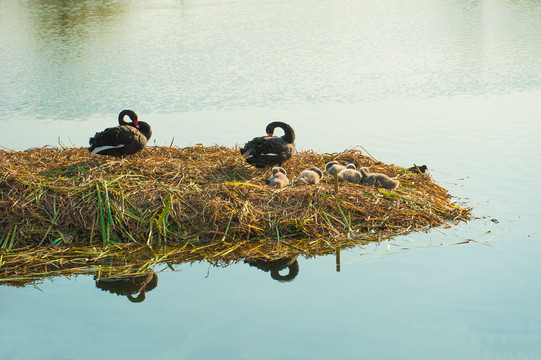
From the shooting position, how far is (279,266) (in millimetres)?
4863

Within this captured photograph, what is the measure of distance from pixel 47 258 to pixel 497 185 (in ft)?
15.5

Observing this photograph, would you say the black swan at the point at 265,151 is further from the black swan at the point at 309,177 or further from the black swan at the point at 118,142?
the black swan at the point at 118,142

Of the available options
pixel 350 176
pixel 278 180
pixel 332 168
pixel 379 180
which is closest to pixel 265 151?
pixel 278 180

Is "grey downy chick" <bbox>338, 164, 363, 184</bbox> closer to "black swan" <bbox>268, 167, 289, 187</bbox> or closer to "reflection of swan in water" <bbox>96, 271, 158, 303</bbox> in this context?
"black swan" <bbox>268, 167, 289, 187</bbox>

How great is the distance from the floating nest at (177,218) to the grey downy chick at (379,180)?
0.12 m

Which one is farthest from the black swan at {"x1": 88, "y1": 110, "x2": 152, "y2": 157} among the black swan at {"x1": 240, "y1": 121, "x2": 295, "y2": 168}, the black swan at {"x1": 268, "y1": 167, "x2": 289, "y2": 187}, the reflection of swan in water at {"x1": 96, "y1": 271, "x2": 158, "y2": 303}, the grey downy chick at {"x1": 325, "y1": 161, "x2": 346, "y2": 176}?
the reflection of swan in water at {"x1": 96, "y1": 271, "x2": 158, "y2": 303}

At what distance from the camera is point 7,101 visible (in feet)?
41.7

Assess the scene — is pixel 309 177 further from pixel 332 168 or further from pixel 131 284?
pixel 131 284

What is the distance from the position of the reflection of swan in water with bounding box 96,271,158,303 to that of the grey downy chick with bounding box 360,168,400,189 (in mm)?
2699

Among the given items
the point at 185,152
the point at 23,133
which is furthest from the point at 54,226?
the point at 23,133

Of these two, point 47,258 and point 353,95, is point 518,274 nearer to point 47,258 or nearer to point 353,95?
point 47,258

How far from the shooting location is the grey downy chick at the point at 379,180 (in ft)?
20.9

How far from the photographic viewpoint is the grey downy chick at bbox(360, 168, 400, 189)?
636 cm

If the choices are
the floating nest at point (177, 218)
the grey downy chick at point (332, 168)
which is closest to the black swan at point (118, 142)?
the floating nest at point (177, 218)
